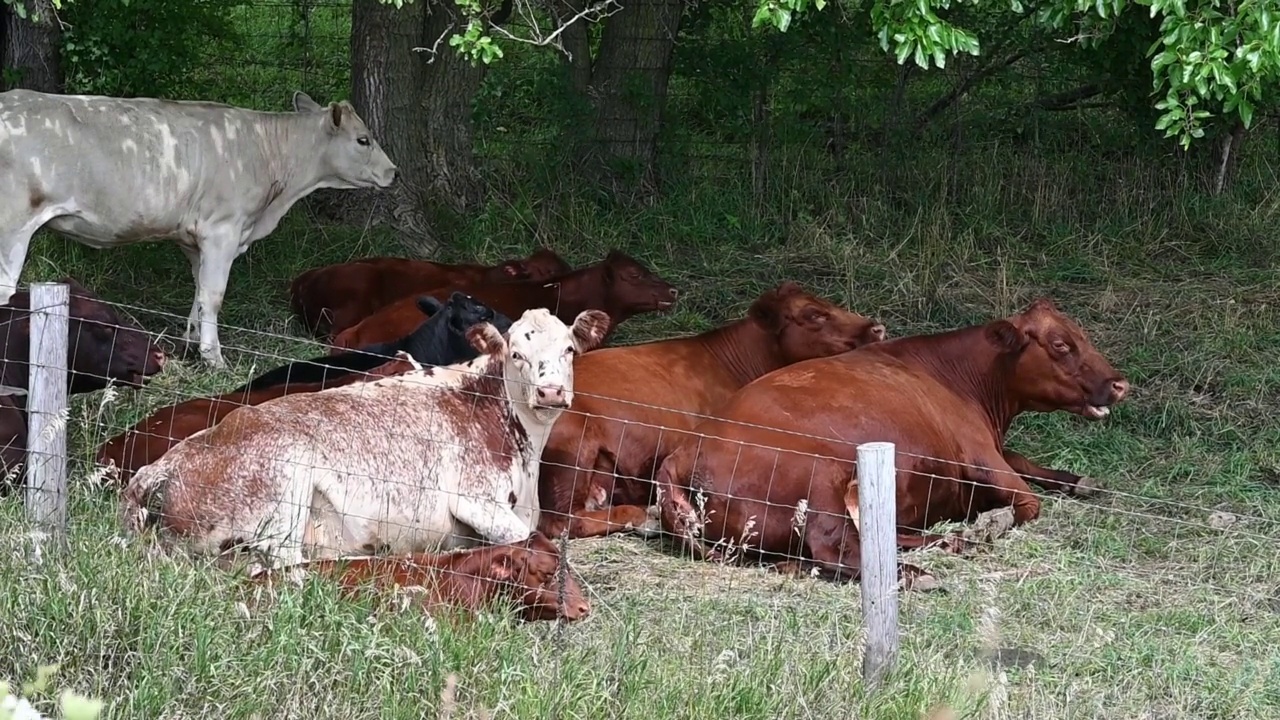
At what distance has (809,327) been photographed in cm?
943

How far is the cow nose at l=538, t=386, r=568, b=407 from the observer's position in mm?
6992

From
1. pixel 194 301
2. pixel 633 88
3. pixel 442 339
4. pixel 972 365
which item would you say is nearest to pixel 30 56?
pixel 194 301

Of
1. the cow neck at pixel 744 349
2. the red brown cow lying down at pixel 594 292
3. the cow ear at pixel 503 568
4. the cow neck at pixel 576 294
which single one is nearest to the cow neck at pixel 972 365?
the cow neck at pixel 744 349

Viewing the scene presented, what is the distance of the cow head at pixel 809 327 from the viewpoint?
9391 millimetres

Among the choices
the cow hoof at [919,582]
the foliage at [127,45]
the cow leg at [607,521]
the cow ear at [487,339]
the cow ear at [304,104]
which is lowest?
the cow leg at [607,521]

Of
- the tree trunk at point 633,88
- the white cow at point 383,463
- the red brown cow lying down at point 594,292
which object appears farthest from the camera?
the tree trunk at point 633,88

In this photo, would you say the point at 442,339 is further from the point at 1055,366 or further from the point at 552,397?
the point at 1055,366

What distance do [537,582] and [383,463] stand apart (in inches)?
42.2

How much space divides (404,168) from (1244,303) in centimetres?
611

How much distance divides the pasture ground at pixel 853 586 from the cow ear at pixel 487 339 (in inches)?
38.7

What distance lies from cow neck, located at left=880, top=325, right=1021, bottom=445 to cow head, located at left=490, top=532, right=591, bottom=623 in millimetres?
3129

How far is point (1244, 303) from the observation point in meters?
11.5

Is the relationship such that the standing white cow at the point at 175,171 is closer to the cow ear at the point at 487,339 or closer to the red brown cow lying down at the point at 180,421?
the red brown cow lying down at the point at 180,421

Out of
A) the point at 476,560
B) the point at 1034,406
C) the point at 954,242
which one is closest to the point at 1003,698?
the point at 476,560
